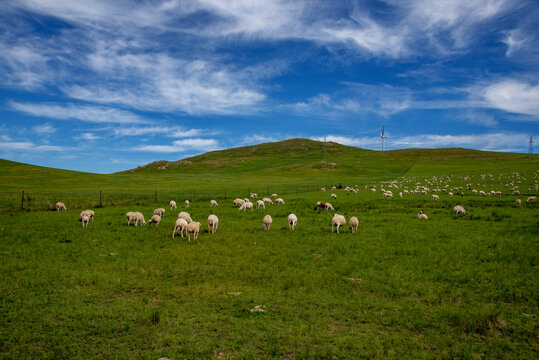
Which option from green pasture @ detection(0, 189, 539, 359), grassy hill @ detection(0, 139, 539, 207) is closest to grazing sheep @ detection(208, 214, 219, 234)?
green pasture @ detection(0, 189, 539, 359)

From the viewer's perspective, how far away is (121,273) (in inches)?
507

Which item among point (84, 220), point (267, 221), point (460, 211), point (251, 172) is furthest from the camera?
point (251, 172)

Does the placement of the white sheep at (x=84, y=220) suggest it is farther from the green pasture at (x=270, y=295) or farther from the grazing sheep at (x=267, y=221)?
the grazing sheep at (x=267, y=221)

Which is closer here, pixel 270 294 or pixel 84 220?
pixel 270 294

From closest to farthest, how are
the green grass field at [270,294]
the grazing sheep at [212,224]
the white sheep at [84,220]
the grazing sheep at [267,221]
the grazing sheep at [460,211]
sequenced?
1. the green grass field at [270,294]
2. the grazing sheep at [212,224]
3. the grazing sheep at [267,221]
4. the white sheep at [84,220]
5. the grazing sheep at [460,211]

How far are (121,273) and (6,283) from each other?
4138 mm

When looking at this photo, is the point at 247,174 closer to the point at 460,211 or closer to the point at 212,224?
the point at 460,211

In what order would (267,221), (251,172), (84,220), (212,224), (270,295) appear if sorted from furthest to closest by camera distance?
1. (251,172)
2. (84,220)
3. (267,221)
4. (212,224)
5. (270,295)

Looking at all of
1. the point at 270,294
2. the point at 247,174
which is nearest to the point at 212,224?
the point at 270,294

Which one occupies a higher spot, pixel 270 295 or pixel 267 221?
pixel 267 221

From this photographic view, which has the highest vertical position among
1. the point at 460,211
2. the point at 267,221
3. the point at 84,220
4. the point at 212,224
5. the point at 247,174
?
the point at 247,174

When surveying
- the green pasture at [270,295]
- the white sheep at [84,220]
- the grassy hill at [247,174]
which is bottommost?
the green pasture at [270,295]

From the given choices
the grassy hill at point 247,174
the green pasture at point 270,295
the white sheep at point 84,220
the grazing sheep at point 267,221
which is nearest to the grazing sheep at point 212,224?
the green pasture at point 270,295

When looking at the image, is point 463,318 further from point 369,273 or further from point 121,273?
point 121,273
